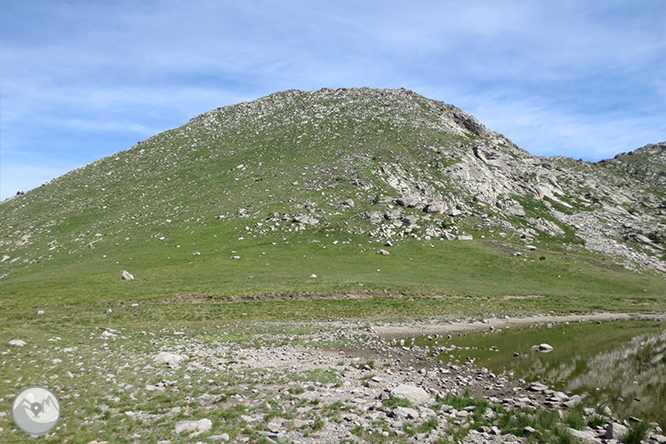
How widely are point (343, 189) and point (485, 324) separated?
6840 centimetres

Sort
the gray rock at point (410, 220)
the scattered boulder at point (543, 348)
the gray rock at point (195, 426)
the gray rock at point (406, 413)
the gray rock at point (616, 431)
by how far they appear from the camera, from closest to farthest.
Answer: the gray rock at point (195, 426) → the gray rock at point (616, 431) → the gray rock at point (406, 413) → the scattered boulder at point (543, 348) → the gray rock at point (410, 220)

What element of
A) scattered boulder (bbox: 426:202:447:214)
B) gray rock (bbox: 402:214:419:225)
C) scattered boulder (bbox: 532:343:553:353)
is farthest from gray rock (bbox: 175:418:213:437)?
scattered boulder (bbox: 426:202:447:214)

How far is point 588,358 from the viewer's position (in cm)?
2292

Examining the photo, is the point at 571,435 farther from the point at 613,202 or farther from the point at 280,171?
the point at 613,202

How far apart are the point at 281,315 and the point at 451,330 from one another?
60.6 feet

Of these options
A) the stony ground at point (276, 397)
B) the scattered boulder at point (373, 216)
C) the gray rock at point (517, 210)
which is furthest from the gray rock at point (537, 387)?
the gray rock at point (517, 210)

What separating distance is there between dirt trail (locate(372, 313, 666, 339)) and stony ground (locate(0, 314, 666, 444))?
676cm

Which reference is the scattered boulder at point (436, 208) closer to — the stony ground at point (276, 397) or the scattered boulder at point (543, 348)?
the scattered boulder at point (543, 348)

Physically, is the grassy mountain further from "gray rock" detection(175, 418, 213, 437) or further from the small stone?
the small stone

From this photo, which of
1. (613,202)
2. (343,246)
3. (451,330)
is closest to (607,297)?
(451,330)

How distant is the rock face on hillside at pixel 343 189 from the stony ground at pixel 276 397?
60.1m

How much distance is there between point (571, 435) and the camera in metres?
11.6

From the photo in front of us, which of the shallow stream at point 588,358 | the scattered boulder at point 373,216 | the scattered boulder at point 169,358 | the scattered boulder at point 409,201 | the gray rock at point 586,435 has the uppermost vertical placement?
the scattered boulder at point 409,201

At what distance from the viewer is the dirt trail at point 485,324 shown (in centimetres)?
3116
